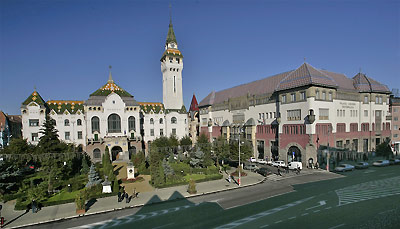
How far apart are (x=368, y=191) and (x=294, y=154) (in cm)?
1938

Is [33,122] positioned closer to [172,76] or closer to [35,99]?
[35,99]

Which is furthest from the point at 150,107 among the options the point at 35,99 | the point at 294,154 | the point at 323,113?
the point at 323,113

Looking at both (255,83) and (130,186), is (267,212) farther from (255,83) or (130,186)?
(255,83)

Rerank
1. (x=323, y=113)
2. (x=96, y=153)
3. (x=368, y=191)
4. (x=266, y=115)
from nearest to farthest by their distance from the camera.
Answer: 1. (x=368, y=191)
2. (x=323, y=113)
3. (x=266, y=115)
4. (x=96, y=153)

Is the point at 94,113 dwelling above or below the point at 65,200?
above

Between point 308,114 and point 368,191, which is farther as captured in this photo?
point 308,114

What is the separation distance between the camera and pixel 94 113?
56156mm

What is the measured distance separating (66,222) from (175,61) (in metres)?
61.6

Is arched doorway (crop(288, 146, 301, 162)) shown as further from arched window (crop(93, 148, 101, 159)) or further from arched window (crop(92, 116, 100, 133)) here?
arched window (crop(92, 116, 100, 133))

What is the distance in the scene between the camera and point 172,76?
7462cm

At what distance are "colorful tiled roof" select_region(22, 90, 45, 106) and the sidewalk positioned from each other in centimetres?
3495

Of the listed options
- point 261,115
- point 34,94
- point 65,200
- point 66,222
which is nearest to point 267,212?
point 66,222

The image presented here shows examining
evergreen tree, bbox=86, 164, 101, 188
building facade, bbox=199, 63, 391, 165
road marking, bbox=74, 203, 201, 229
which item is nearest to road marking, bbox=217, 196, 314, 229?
road marking, bbox=74, 203, 201, 229

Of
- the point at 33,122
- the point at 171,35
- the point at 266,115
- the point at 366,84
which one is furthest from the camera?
the point at 171,35
